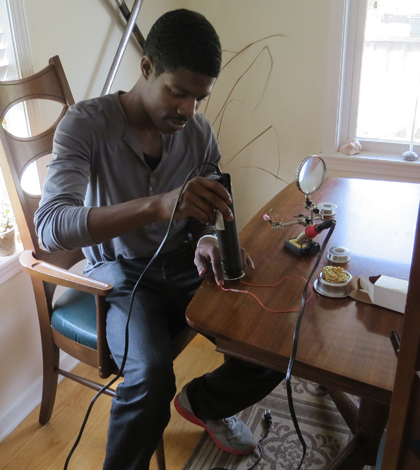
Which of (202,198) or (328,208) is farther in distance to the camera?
(328,208)

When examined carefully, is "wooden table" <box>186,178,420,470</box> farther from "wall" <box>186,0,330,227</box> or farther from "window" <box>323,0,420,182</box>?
"wall" <box>186,0,330,227</box>

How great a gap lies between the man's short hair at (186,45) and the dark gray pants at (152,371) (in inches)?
22.5

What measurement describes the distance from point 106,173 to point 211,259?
0.42 metres

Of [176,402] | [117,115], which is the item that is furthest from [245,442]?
[117,115]

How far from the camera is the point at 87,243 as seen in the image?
1.09 metres


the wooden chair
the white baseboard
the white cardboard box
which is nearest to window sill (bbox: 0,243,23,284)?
the wooden chair

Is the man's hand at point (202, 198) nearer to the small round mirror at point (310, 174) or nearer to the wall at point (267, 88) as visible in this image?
the small round mirror at point (310, 174)

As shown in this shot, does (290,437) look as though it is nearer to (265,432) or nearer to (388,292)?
(265,432)

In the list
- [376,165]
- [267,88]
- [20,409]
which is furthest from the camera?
[267,88]

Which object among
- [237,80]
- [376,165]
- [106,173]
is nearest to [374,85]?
[376,165]

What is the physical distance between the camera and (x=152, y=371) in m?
1.11

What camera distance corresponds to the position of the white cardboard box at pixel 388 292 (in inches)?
36.4

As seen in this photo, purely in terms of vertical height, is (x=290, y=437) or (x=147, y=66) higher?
(x=147, y=66)

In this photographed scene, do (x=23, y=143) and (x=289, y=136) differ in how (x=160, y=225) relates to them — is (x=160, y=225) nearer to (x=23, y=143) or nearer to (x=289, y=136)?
(x=23, y=143)
